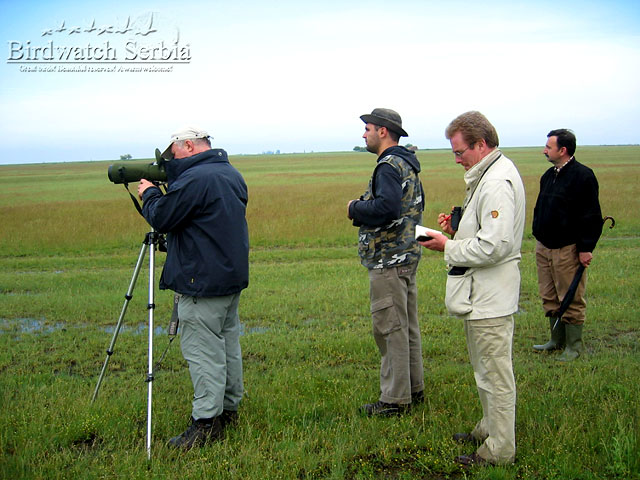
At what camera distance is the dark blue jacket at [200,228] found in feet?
13.8

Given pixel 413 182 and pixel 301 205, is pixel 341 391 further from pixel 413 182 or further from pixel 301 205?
pixel 301 205

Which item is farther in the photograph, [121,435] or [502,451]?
[121,435]

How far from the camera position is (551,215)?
6387 mm

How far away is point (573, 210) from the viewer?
248 inches

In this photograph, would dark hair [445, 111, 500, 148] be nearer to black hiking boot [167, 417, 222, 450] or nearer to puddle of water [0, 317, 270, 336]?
black hiking boot [167, 417, 222, 450]

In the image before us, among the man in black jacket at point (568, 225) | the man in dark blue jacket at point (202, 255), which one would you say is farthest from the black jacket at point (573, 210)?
the man in dark blue jacket at point (202, 255)

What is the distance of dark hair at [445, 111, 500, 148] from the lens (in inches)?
146

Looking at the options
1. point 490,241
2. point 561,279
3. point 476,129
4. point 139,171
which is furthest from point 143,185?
point 561,279

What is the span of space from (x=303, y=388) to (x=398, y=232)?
1730 mm

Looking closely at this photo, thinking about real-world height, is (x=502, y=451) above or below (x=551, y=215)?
below

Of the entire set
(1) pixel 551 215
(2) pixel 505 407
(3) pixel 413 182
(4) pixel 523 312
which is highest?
(3) pixel 413 182

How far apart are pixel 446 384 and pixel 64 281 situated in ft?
26.8

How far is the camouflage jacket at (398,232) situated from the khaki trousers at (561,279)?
2.47 m

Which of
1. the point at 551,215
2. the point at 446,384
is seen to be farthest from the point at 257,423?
the point at 551,215
